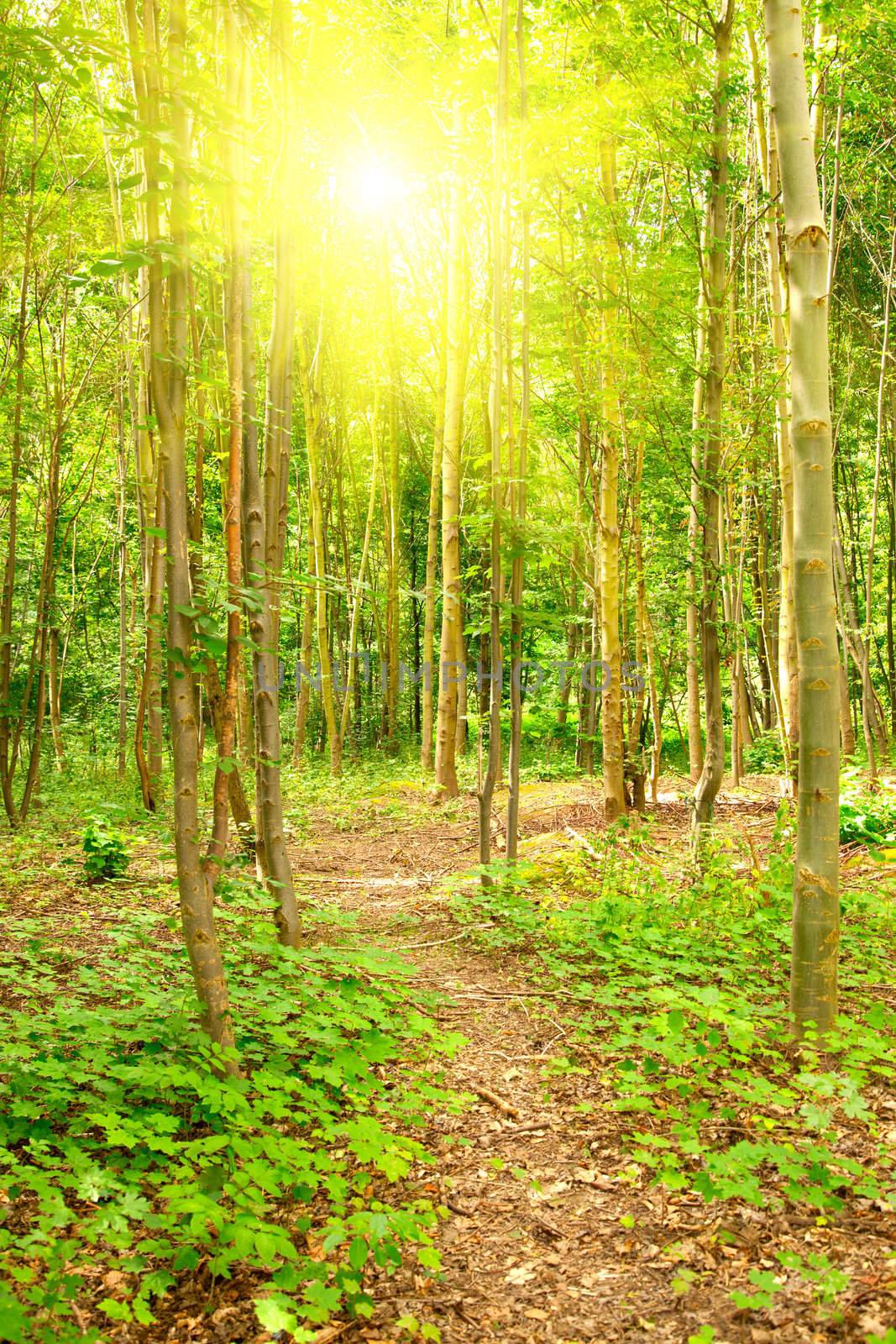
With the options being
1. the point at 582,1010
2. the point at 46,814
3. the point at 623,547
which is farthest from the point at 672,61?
the point at 46,814

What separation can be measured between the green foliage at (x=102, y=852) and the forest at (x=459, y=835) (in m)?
0.03

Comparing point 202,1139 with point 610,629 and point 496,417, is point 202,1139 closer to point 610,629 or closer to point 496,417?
point 496,417

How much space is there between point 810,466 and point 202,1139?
3156 millimetres

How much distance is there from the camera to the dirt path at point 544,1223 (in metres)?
2.01

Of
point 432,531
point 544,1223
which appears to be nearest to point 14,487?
point 432,531

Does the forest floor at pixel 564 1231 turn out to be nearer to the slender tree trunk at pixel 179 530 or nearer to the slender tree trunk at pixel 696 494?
the slender tree trunk at pixel 179 530

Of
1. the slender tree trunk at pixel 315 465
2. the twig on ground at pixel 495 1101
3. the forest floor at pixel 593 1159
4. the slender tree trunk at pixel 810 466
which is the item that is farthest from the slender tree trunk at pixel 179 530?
the slender tree trunk at pixel 315 465

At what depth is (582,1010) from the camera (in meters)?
3.88

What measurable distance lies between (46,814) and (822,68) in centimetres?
1062

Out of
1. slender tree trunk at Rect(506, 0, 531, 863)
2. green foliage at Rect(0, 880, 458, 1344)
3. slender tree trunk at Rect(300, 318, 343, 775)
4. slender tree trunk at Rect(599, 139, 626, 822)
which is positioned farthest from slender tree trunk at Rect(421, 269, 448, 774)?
green foliage at Rect(0, 880, 458, 1344)

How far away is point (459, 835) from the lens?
345 inches

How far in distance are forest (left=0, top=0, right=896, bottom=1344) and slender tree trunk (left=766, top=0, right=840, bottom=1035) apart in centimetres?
2

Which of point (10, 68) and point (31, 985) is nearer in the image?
point (31, 985)

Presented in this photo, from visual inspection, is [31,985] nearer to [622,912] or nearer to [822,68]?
[622,912]
